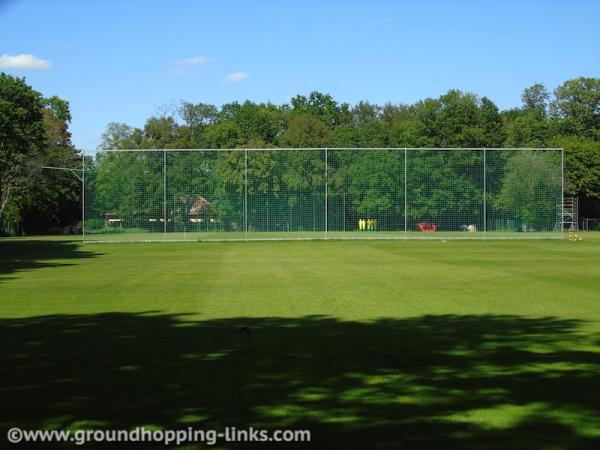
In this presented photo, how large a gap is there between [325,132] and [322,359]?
78.2 metres

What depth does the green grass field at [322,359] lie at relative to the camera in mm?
5344

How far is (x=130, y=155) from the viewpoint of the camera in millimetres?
41531

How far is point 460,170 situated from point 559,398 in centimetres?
3717

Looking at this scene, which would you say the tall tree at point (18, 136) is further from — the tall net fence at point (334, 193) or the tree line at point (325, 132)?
the tall net fence at point (334, 193)

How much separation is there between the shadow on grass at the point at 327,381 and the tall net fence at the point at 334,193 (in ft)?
103

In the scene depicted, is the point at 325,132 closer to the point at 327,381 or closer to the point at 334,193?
the point at 334,193

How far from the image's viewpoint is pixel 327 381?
21.6 ft

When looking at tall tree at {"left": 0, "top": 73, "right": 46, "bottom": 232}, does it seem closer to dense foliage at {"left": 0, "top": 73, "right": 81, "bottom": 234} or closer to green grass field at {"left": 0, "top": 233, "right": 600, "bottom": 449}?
dense foliage at {"left": 0, "top": 73, "right": 81, "bottom": 234}

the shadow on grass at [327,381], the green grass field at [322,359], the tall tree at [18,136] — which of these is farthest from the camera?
the tall tree at [18,136]

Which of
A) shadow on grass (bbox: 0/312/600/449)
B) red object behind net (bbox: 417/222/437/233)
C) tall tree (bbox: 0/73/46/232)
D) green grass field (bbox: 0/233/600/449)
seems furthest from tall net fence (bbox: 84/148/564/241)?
shadow on grass (bbox: 0/312/600/449)

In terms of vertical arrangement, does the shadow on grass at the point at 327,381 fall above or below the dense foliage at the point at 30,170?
below

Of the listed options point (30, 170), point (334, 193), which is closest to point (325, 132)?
point (30, 170)

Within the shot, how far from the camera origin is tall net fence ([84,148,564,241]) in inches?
1617

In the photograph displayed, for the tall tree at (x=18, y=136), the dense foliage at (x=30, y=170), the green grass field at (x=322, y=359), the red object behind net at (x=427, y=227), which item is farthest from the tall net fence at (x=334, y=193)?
the green grass field at (x=322, y=359)
